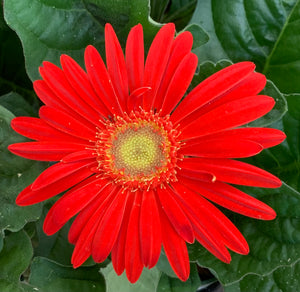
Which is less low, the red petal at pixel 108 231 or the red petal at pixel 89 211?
the red petal at pixel 108 231

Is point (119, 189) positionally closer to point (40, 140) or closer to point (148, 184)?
point (148, 184)

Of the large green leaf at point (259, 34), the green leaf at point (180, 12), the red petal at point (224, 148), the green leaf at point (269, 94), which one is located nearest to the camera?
the red petal at point (224, 148)

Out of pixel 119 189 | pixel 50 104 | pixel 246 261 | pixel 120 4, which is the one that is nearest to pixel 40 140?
pixel 50 104

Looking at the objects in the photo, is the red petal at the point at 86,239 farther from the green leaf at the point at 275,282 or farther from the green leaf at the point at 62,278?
the green leaf at the point at 275,282

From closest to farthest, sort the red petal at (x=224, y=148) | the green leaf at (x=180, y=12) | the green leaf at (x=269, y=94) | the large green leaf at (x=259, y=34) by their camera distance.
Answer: the red petal at (x=224, y=148), the green leaf at (x=269, y=94), the large green leaf at (x=259, y=34), the green leaf at (x=180, y=12)

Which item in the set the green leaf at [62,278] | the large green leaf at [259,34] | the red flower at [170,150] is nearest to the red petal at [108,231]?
the red flower at [170,150]

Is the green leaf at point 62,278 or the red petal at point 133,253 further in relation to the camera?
the green leaf at point 62,278

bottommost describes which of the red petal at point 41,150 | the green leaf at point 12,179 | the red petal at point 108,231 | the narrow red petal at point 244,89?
the green leaf at point 12,179

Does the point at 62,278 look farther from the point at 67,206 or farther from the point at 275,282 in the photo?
the point at 275,282
